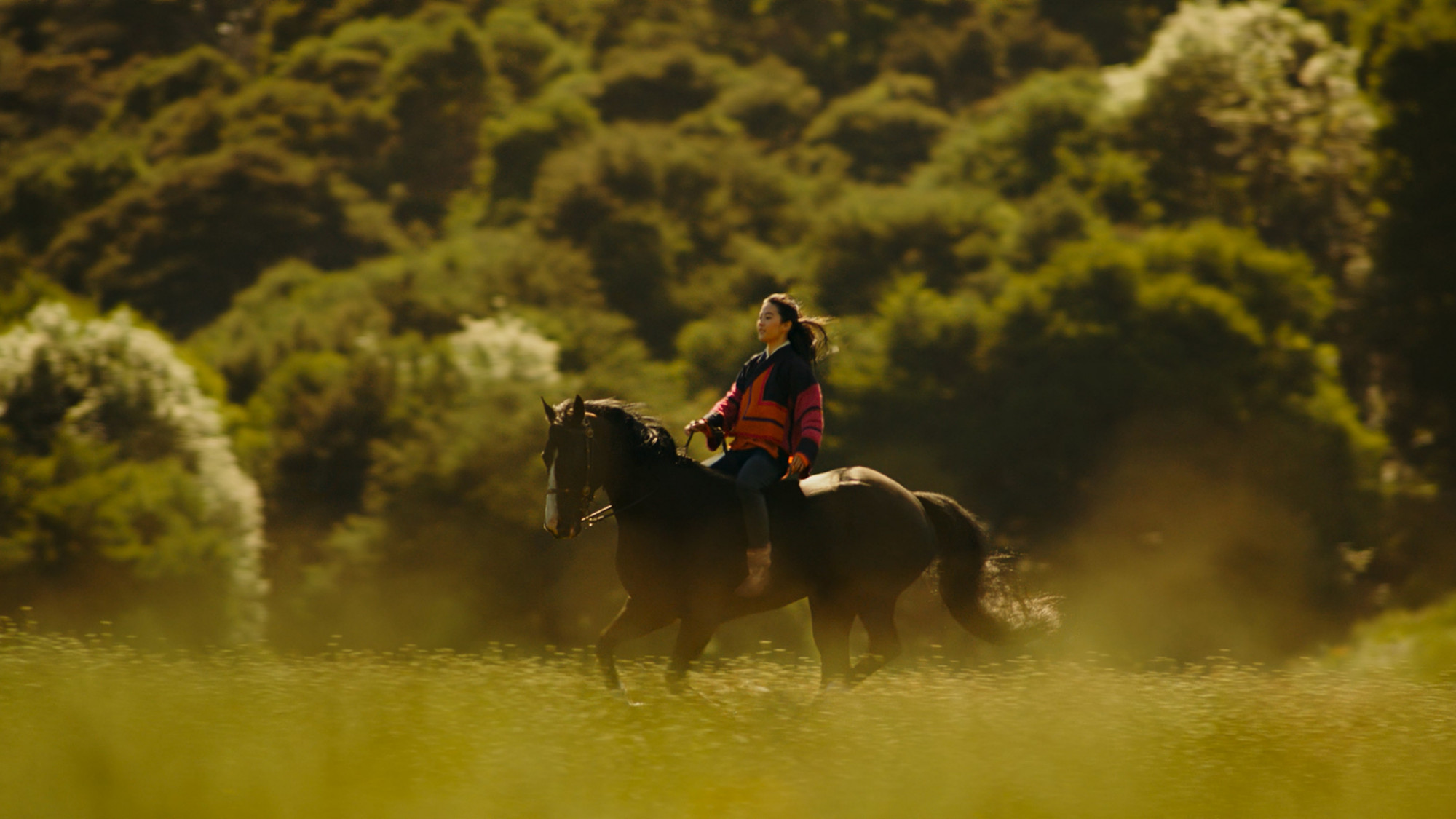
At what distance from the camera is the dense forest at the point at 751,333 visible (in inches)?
1172

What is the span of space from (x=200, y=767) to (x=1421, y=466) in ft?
133

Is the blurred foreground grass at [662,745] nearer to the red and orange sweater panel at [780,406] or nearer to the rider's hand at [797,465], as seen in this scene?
the rider's hand at [797,465]

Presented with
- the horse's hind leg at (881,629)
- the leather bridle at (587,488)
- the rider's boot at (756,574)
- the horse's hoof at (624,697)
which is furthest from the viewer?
the horse's hind leg at (881,629)

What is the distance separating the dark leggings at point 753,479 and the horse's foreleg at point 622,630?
2.34ft

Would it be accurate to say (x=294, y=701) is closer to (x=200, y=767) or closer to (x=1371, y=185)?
(x=200, y=767)

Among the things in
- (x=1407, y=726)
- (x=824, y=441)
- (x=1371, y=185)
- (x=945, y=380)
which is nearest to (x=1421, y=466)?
(x=1371, y=185)

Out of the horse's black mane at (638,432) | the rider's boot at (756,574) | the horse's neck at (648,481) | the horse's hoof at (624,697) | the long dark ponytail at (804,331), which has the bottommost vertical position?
the horse's hoof at (624,697)

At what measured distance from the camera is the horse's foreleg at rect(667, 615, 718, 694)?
9.52 m

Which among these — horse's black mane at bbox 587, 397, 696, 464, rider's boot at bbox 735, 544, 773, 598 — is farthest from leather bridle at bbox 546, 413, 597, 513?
rider's boot at bbox 735, 544, 773, 598

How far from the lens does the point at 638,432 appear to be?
9.77 m

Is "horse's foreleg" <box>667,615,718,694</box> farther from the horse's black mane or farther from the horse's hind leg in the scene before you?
the horse's hind leg

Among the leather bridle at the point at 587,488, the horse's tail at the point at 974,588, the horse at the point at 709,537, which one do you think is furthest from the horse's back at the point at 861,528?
the leather bridle at the point at 587,488

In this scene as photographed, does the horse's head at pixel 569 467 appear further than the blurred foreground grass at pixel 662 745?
Yes

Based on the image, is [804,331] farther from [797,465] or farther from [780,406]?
[797,465]
